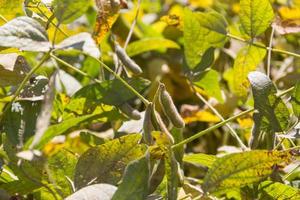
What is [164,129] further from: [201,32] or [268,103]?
[201,32]

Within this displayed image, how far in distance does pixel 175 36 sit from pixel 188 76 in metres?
0.50

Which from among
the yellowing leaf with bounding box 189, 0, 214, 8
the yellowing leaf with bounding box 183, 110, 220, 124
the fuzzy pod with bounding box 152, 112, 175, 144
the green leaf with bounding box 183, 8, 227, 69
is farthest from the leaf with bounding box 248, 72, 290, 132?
the yellowing leaf with bounding box 189, 0, 214, 8

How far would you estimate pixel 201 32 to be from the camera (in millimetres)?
929

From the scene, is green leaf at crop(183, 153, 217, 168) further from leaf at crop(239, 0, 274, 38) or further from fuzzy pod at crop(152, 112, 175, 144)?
leaf at crop(239, 0, 274, 38)

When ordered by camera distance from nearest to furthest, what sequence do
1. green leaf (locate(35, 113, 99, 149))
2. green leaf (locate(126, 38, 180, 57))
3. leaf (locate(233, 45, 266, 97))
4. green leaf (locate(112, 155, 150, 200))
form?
1. green leaf (locate(112, 155, 150, 200))
2. green leaf (locate(35, 113, 99, 149))
3. leaf (locate(233, 45, 266, 97))
4. green leaf (locate(126, 38, 180, 57))

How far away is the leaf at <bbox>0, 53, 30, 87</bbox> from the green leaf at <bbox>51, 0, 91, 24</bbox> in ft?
0.35

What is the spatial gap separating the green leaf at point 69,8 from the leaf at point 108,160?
0.42ft

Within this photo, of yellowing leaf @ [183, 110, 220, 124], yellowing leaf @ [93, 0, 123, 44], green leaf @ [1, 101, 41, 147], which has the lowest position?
yellowing leaf @ [183, 110, 220, 124]

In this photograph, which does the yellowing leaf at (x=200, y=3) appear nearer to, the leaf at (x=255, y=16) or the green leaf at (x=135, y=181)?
the leaf at (x=255, y=16)

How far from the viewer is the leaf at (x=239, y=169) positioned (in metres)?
0.60

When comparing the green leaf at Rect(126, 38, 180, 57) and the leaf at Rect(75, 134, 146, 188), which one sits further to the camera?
the green leaf at Rect(126, 38, 180, 57)

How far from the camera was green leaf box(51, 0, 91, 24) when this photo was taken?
62 centimetres

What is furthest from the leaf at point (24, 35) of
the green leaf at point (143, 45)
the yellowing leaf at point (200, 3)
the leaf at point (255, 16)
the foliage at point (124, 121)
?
the yellowing leaf at point (200, 3)

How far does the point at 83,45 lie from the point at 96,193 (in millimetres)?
132
